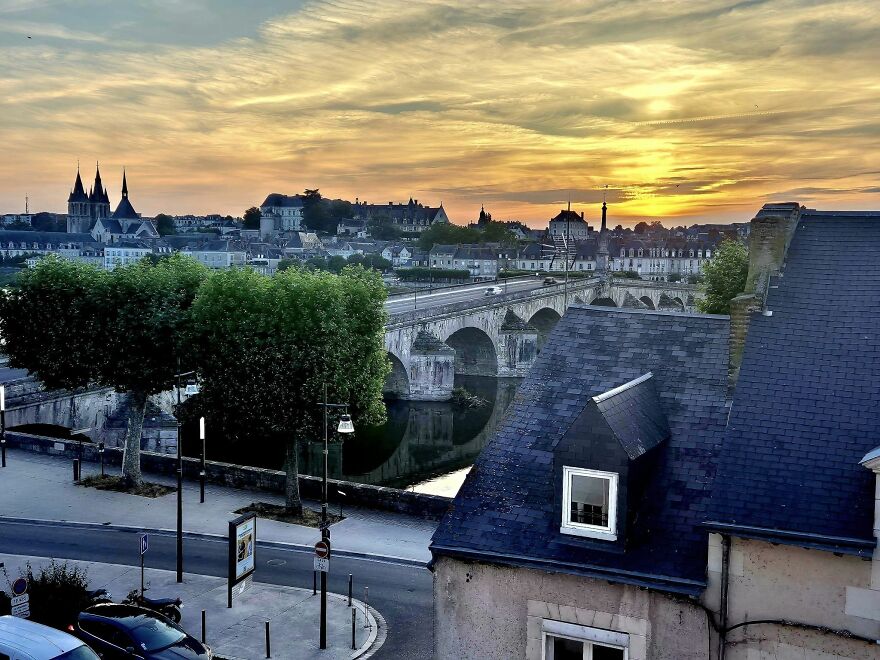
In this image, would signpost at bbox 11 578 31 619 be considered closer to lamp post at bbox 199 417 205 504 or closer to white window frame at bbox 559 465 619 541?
white window frame at bbox 559 465 619 541

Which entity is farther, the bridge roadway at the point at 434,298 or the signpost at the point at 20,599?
the bridge roadway at the point at 434,298

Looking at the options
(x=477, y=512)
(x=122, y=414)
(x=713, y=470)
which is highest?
(x=713, y=470)

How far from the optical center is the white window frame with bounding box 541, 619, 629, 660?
953cm

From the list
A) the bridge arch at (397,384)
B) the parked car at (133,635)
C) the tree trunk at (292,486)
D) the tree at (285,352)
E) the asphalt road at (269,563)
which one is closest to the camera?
the parked car at (133,635)

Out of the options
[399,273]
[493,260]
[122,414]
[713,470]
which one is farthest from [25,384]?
[493,260]

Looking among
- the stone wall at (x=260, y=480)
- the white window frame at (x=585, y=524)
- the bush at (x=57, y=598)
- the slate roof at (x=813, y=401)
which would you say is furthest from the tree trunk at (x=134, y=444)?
the slate roof at (x=813, y=401)

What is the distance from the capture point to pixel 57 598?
15625 mm

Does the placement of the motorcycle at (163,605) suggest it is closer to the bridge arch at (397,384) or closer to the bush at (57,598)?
the bush at (57,598)

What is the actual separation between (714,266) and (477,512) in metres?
37.0

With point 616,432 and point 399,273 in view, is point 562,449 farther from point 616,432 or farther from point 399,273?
point 399,273

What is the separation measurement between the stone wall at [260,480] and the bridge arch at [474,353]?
4033 centimetres

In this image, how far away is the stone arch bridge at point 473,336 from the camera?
5638 centimetres

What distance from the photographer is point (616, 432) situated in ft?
31.3

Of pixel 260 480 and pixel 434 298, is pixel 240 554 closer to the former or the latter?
pixel 260 480
